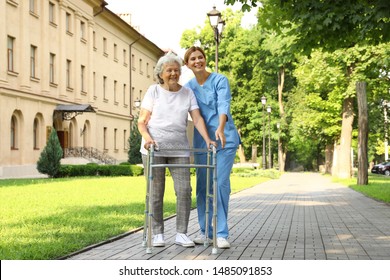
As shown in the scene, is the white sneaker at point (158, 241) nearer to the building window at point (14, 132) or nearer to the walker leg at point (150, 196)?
the walker leg at point (150, 196)

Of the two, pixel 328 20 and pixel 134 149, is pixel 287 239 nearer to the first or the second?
pixel 328 20

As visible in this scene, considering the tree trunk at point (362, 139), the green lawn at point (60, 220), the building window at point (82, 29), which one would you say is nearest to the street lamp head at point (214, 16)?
the green lawn at point (60, 220)

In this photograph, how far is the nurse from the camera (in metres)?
6.86

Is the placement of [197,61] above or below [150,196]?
above

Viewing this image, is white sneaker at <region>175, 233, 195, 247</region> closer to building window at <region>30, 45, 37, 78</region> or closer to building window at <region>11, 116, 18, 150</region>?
building window at <region>11, 116, 18, 150</region>

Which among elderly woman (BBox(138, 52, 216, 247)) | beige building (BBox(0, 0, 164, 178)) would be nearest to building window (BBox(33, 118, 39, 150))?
beige building (BBox(0, 0, 164, 178))

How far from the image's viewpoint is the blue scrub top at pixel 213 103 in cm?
689

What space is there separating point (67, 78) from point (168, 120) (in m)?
34.4

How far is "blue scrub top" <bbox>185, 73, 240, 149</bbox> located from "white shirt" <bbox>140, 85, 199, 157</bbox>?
1.08 ft

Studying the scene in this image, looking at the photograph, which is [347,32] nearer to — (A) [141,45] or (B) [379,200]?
(B) [379,200]

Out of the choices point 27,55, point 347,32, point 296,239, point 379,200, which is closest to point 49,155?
point 27,55

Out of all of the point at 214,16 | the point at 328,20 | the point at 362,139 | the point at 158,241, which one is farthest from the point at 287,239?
the point at 362,139

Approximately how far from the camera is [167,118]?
6637 mm
